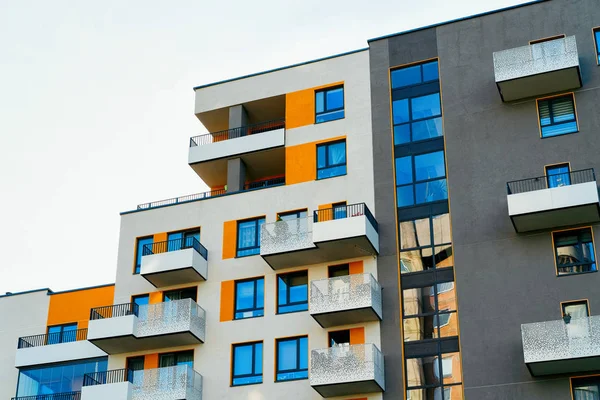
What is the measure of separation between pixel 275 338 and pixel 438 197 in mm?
9035

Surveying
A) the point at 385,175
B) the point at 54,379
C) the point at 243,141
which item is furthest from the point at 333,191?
the point at 54,379

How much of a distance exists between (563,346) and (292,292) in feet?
40.3

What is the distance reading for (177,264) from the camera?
141ft

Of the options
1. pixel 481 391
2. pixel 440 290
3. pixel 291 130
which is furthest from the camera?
pixel 291 130

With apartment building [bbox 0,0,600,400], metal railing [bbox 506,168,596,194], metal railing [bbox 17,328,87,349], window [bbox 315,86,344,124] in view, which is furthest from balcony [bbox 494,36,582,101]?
metal railing [bbox 17,328,87,349]

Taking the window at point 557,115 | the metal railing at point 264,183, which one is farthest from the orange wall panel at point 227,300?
the window at point 557,115

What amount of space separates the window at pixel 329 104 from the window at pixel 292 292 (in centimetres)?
754

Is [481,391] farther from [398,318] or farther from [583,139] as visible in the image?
[583,139]

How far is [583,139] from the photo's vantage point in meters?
39.0

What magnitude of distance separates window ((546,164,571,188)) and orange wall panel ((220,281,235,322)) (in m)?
14.4

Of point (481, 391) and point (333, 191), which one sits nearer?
point (481, 391)

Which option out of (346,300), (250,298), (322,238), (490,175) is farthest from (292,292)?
(490,175)

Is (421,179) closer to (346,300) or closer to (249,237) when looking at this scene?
(346,300)

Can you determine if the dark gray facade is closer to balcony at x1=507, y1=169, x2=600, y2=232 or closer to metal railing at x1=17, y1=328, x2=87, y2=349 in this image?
balcony at x1=507, y1=169, x2=600, y2=232
